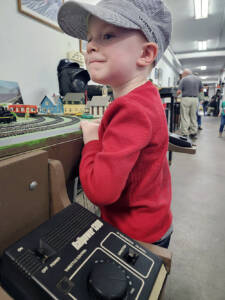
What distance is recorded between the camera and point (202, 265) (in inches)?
41.3

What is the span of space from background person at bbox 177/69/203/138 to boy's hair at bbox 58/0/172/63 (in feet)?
12.9

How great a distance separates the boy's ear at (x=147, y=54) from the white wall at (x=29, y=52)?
1056 millimetres

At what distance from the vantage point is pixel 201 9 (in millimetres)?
4324

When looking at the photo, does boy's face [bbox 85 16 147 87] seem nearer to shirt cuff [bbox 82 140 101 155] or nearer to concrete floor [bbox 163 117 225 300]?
shirt cuff [bbox 82 140 101 155]

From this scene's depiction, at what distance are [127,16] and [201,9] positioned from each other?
5102 millimetres

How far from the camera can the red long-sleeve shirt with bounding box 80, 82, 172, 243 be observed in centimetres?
39

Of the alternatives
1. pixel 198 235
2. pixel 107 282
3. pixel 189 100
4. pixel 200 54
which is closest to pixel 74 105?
pixel 107 282

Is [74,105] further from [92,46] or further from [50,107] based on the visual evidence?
[92,46]

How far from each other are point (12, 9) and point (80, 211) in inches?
54.5

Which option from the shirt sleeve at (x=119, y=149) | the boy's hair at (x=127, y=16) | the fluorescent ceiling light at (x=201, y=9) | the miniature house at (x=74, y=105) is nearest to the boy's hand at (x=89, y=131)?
the shirt sleeve at (x=119, y=149)

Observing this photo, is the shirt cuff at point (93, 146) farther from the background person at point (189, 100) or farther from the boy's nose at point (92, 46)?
the background person at point (189, 100)

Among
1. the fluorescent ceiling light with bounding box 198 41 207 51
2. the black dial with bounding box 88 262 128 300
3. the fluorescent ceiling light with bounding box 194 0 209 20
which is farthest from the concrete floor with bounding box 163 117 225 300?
the fluorescent ceiling light with bounding box 198 41 207 51

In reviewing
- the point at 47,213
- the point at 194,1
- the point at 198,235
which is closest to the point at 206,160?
the point at 198,235

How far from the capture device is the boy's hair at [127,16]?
0.40 metres
